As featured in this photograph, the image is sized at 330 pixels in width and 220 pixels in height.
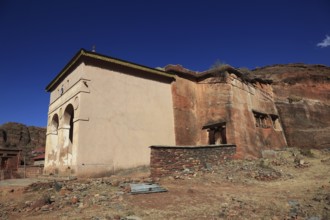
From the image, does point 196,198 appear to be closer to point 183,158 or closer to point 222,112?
point 183,158

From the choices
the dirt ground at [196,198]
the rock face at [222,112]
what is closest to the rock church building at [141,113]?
the rock face at [222,112]

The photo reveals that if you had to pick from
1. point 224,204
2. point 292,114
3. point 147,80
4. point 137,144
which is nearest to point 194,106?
point 147,80

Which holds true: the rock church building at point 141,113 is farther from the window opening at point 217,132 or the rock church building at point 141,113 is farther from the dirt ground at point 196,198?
the dirt ground at point 196,198

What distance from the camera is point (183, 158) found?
1113 cm

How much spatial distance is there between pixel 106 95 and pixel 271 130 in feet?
38.3

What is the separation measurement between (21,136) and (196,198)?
37717mm

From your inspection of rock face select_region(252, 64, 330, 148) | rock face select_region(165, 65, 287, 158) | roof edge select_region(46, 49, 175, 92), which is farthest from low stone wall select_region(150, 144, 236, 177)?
rock face select_region(252, 64, 330, 148)

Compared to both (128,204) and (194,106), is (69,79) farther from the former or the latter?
(128,204)

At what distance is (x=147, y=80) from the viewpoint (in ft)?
50.7

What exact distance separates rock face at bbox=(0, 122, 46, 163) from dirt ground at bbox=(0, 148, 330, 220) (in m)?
29.7

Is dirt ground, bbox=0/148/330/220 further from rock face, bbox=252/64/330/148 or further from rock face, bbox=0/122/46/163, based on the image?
rock face, bbox=0/122/46/163

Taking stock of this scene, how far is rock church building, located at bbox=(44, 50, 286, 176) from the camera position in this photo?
40.8ft

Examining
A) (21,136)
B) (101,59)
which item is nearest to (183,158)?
(101,59)

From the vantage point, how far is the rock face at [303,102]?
17250mm
